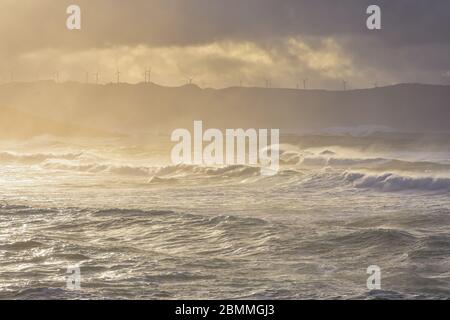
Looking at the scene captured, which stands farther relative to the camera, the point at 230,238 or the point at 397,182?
the point at 397,182

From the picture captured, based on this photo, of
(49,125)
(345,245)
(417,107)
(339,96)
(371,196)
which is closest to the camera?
(345,245)

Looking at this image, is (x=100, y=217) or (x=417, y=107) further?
(x=417, y=107)

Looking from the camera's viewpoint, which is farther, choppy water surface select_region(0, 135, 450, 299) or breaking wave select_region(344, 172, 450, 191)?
breaking wave select_region(344, 172, 450, 191)

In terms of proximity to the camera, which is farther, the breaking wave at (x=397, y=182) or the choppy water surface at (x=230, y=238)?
the breaking wave at (x=397, y=182)

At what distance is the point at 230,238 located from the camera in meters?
14.9

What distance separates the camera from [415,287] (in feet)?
34.8

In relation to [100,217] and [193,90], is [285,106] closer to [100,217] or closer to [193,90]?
[193,90]

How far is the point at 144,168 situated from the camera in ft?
127

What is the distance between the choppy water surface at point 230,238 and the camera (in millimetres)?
10602

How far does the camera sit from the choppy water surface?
1060 cm
